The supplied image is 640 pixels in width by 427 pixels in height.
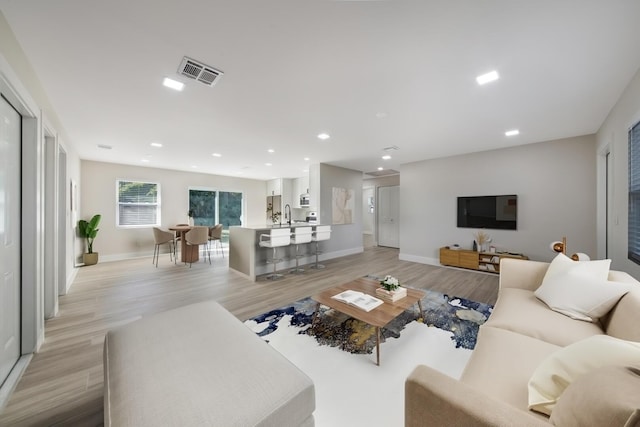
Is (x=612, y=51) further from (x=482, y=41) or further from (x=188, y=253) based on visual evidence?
(x=188, y=253)

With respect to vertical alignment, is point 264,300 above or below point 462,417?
below

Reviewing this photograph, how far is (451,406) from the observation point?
2.64ft

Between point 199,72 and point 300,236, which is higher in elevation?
point 199,72

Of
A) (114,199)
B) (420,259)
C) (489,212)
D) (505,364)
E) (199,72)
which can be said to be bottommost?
(420,259)

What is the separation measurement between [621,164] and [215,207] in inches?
338

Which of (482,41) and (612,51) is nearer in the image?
(482,41)

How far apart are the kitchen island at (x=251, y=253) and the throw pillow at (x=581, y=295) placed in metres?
3.69

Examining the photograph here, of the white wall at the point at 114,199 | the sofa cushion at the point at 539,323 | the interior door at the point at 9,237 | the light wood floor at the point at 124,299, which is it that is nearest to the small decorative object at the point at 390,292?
the sofa cushion at the point at 539,323

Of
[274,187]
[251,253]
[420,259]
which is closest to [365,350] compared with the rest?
[251,253]

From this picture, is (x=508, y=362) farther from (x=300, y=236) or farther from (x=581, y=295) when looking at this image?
(x=300, y=236)

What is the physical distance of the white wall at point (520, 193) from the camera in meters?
3.91

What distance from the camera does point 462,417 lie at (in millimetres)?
772

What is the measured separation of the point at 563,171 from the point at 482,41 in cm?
383

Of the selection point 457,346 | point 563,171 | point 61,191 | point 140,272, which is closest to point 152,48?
point 61,191
